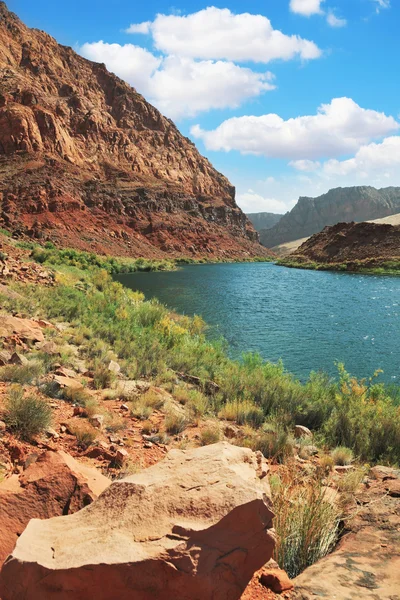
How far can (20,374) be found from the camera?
23.4ft

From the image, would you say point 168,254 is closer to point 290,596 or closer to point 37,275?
point 37,275

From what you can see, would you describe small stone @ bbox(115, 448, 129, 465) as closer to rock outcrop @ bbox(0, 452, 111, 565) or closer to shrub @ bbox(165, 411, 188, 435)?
rock outcrop @ bbox(0, 452, 111, 565)

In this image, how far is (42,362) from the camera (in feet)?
26.6

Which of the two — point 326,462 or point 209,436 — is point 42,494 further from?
point 326,462

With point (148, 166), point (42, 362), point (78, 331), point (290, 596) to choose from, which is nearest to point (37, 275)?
point (78, 331)

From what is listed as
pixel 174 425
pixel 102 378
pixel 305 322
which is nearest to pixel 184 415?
pixel 174 425

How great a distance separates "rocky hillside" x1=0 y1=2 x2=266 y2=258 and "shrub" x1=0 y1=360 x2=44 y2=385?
179 feet

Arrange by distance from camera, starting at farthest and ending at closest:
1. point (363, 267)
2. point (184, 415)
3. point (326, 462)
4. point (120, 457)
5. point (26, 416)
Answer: point (363, 267) → point (184, 415) → point (326, 462) → point (26, 416) → point (120, 457)

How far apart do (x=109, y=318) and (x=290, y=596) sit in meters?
13.6

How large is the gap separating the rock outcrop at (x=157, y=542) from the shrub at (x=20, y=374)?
182 inches

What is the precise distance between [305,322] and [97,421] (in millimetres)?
17899

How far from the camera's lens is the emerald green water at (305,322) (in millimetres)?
15456

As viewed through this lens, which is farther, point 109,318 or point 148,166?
point 148,166

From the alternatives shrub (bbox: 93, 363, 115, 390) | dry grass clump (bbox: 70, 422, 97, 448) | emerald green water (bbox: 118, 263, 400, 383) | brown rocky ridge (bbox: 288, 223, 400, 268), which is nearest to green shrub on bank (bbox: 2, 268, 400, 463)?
shrub (bbox: 93, 363, 115, 390)
